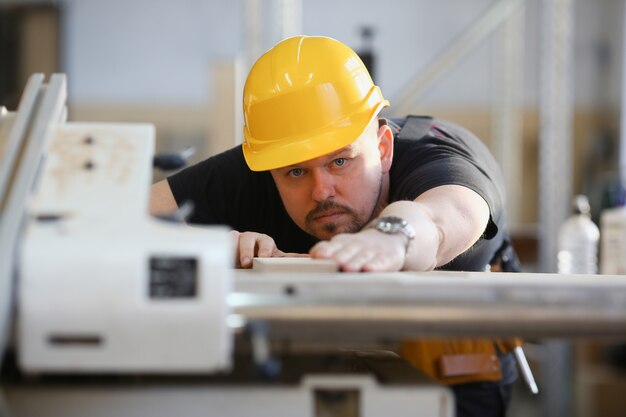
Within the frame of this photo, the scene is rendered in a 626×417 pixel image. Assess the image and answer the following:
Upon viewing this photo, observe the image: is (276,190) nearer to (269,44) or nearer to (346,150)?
(346,150)

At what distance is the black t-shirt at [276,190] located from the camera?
1654 millimetres

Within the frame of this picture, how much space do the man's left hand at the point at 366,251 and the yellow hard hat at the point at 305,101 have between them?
50 cm

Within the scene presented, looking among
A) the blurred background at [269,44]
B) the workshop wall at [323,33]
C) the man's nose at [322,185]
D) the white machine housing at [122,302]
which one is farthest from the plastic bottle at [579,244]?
the workshop wall at [323,33]

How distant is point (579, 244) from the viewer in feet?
8.84

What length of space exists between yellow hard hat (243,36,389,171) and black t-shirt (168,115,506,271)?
0.55ft

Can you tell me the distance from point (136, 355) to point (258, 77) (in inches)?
33.3

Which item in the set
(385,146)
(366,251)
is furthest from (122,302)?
(385,146)

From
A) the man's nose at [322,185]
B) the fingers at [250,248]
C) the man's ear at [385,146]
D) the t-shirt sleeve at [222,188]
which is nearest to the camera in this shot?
the fingers at [250,248]

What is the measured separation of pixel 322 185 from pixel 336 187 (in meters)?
0.04

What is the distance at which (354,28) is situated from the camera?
5.89m

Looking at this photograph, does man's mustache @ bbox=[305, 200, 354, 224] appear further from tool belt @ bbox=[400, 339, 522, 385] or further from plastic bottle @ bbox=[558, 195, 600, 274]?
plastic bottle @ bbox=[558, 195, 600, 274]

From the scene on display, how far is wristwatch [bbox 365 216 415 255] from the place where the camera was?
3.48 feet

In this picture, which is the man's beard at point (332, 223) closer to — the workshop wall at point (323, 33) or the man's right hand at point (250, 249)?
the man's right hand at point (250, 249)

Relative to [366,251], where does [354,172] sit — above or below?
above
